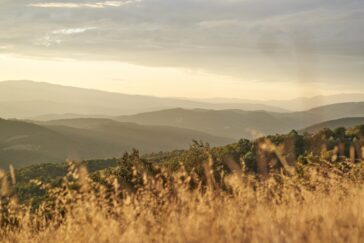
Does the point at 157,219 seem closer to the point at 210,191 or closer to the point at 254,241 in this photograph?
the point at 210,191

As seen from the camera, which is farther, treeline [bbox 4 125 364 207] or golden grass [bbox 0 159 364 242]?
treeline [bbox 4 125 364 207]

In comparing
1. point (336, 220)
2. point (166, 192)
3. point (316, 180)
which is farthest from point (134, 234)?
point (316, 180)

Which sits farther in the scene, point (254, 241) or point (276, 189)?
point (276, 189)

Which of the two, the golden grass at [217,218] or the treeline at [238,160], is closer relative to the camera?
the golden grass at [217,218]

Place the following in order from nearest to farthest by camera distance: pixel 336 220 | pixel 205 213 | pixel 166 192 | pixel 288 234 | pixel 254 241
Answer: pixel 254 241
pixel 288 234
pixel 336 220
pixel 205 213
pixel 166 192

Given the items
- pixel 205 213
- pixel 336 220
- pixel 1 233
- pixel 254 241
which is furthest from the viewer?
pixel 1 233

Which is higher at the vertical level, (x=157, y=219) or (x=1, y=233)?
(x=157, y=219)

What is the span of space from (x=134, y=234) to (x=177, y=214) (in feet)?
2.93

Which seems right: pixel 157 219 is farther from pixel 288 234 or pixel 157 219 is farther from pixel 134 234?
pixel 288 234

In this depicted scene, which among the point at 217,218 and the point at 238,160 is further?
the point at 238,160

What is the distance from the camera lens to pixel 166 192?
5.21 m

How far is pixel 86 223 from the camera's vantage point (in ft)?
15.9

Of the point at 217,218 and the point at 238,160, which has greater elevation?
the point at 217,218

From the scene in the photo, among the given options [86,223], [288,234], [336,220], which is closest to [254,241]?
[288,234]
